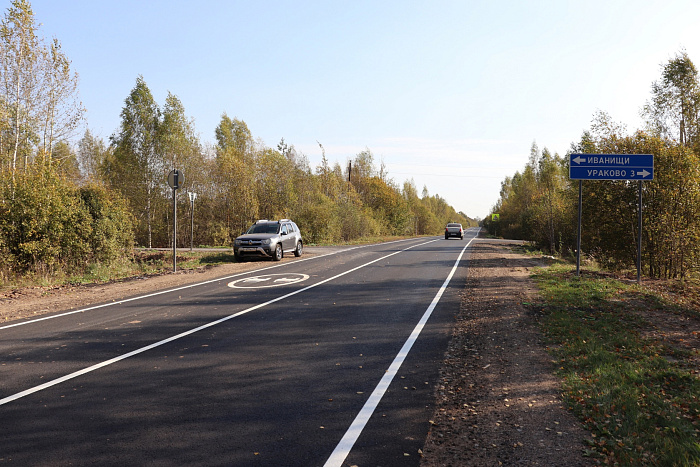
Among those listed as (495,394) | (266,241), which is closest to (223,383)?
(495,394)

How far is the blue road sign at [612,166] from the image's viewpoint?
13242mm

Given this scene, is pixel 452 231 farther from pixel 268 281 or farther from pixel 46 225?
pixel 46 225

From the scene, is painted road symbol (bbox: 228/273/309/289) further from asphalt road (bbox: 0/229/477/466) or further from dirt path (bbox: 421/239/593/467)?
dirt path (bbox: 421/239/593/467)

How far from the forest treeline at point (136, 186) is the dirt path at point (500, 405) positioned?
14110 mm

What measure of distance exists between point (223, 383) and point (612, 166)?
42.9 ft

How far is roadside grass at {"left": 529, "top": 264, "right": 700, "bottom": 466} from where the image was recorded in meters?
3.55

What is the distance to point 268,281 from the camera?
13.8m

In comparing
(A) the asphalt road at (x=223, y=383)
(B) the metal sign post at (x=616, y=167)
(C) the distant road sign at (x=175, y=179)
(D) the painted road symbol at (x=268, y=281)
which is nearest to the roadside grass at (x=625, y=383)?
(A) the asphalt road at (x=223, y=383)

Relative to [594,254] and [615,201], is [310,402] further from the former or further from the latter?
[594,254]

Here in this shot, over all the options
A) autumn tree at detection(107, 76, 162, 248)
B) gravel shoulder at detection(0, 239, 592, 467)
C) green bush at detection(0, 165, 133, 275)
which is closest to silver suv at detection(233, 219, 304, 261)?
green bush at detection(0, 165, 133, 275)

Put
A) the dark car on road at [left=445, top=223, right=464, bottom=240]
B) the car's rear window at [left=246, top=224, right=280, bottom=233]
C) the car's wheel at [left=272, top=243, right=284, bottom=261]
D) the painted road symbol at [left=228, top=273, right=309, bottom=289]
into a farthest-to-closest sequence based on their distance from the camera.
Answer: the dark car on road at [left=445, top=223, right=464, bottom=240], the car's rear window at [left=246, top=224, right=280, bottom=233], the car's wheel at [left=272, top=243, right=284, bottom=261], the painted road symbol at [left=228, top=273, right=309, bottom=289]

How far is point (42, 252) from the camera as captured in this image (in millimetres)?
14789

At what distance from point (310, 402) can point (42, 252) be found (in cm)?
1412

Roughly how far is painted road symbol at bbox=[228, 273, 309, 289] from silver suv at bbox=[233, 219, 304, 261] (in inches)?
201
